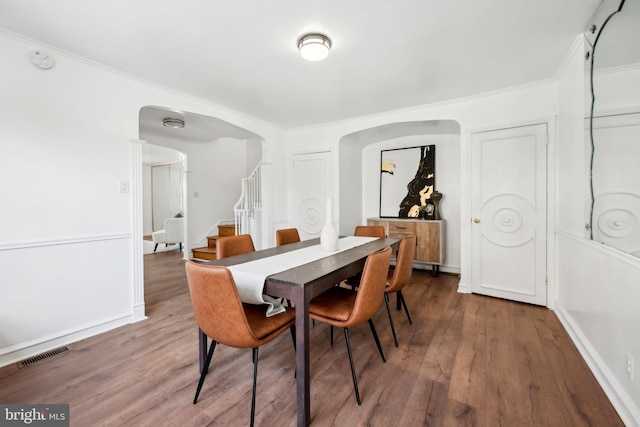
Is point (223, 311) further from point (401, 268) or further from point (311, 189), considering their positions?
point (311, 189)

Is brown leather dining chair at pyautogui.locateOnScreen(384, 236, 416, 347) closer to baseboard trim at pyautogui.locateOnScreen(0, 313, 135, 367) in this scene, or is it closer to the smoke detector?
baseboard trim at pyautogui.locateOnScreen(0, 313, 135, 367)

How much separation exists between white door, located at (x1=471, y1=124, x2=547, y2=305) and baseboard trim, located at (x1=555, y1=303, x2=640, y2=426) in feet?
2.59

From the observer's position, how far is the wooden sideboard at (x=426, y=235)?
13.6 ft

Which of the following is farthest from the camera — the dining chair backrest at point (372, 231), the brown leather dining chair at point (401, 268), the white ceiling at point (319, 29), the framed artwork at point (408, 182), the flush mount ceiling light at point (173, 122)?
the framed artwork at point (408, 182)

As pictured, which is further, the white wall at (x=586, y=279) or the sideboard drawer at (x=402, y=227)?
the sideboard drawer at (x=402, y=227)

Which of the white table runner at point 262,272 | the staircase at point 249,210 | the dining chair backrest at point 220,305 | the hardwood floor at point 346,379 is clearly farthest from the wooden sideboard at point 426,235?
the dining chair backrest at point 220,305

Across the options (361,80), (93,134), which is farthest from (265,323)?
(361,80)

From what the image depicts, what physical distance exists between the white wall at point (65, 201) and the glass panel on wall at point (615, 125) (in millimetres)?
3684

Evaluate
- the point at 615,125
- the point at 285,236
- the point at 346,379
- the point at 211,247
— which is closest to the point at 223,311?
the point at 346,379

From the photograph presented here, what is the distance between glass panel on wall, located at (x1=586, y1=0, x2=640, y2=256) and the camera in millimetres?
1433

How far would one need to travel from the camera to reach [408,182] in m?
4.69

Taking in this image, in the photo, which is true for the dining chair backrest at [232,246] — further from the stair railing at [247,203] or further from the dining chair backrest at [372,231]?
the stair railing at [247,203]

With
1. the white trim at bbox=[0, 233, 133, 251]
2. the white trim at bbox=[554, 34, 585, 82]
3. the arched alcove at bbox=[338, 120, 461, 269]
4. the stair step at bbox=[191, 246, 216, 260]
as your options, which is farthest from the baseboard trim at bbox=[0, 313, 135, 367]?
the white trim at bbox=[554, 34, 585, 82]

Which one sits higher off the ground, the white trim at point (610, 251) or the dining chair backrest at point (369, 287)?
the white trim at point (610, 251)
